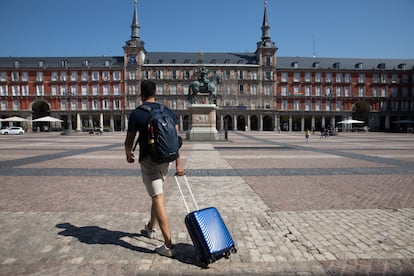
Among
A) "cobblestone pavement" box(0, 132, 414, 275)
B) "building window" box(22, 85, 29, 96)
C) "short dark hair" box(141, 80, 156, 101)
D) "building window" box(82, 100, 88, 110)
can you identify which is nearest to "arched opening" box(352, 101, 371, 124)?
"building window" box(82, 100, 88, 110)

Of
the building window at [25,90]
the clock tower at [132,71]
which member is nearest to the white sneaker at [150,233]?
the clock tower at [132,71]

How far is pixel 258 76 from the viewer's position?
204 ft

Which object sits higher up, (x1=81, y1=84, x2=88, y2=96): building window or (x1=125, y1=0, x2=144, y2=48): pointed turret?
(x1=125, y1=0, x2=144, y2=48): pointed turret

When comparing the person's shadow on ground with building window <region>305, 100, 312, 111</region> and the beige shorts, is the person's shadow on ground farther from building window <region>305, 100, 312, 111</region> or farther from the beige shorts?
building window <region>305, 100, 312, 111</region>

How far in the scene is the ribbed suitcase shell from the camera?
2.78 meters

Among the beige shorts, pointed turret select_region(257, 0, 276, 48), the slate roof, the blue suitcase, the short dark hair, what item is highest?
pointed turret select_region(257, 0, 276, 48)

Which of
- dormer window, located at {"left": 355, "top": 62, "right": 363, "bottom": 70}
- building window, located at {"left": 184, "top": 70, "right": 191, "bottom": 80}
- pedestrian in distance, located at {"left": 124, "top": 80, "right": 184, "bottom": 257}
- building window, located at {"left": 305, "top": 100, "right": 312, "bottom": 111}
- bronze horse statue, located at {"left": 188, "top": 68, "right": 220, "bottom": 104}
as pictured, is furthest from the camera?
dormer window, located at {"left": 355, "top": 62, "right": 363, "bottom": 70}

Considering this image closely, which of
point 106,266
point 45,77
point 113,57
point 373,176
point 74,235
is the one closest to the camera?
point 106,266

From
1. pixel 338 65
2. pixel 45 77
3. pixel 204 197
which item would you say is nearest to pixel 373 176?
pixel 204 197

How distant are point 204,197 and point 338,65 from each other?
6761 cm

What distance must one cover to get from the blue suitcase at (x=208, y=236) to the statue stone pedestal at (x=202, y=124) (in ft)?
62.7

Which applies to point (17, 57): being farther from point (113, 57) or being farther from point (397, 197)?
point (397, 197)

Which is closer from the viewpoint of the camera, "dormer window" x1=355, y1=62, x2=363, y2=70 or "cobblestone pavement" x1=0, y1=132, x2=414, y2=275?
"cobblestone pavement" x1=0, y1=132, x2=414, y2=275

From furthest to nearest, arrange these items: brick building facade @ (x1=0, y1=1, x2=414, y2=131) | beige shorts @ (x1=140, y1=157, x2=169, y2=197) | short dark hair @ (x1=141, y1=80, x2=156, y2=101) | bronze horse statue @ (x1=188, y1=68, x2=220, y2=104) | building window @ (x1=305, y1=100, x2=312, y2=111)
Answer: building window @ (x1=305, y1=100, x2=312, y2=111)
brick building facade @ (x1=0, y1=1, x2=414, y2=131)
bronze horse statue @ (x1=188, y1=68, x2=220, y2=104)
short dark hair @ (x1=141, y1=80, x2=156, y2=101)
beige shorts @ (x1=140, y1=157, x2=169, y2=197)
